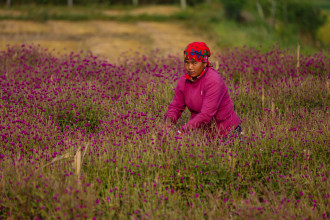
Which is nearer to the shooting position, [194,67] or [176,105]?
[194,67]

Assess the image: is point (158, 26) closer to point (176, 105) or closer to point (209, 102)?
point (176, 105)

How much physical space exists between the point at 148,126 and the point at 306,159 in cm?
159

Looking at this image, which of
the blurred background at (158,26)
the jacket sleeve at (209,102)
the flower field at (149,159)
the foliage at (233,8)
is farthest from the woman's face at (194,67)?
the foliage at (233,8)

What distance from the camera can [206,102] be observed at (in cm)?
388

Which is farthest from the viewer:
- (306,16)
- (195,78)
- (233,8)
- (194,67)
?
(306,16)

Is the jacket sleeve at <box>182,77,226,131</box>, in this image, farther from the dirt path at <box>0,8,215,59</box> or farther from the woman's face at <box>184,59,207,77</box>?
the dirt path at <box>0,8,215,59</box>

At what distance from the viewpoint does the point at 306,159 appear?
3785 millimetres

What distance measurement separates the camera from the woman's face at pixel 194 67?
387cm

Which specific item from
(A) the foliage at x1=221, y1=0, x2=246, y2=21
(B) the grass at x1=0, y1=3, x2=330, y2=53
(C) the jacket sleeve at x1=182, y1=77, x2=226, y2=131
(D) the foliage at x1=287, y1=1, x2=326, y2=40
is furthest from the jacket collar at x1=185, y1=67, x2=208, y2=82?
(D) the foliage at x1=287, y1=1, x2=326, y2=40

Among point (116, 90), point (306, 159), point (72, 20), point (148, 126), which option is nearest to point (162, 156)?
point (148, 126)

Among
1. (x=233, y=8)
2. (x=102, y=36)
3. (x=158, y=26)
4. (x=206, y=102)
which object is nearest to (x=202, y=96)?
(x=206, y=102)

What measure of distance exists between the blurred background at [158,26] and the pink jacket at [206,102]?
5470 mm

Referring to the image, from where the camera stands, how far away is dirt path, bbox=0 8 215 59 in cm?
1084

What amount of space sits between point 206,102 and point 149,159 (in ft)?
2.63
